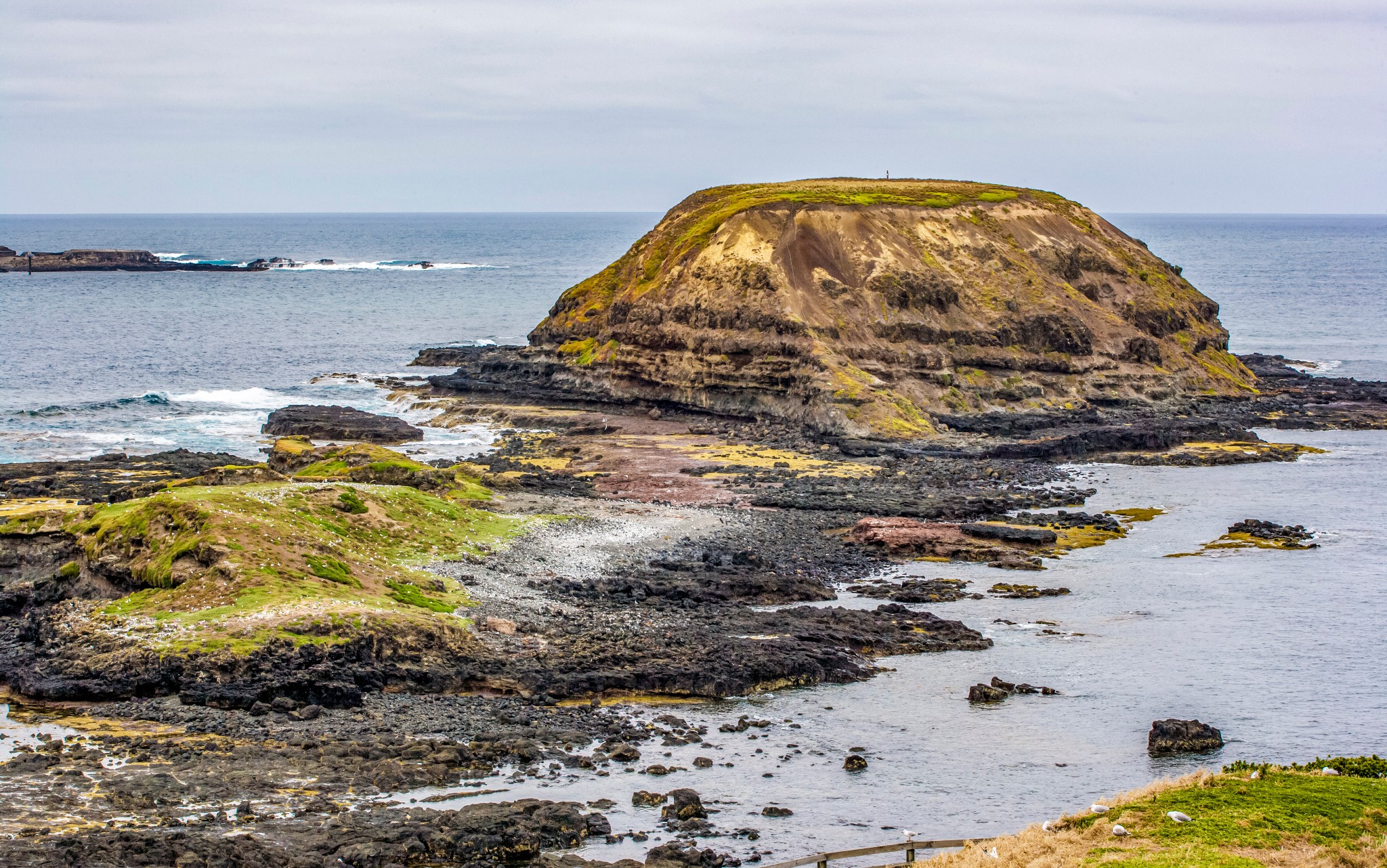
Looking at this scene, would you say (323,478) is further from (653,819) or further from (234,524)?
(653,819)

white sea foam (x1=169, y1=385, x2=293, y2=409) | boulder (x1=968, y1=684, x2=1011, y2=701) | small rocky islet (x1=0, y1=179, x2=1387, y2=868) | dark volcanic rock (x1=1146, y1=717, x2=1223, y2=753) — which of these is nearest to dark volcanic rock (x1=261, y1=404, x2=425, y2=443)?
small rocky islet (x1=0, y1=179, x2=1387, y2=868)

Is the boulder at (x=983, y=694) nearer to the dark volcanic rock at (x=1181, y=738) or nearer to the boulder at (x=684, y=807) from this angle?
the dark volcanic rock at (x=1181, y=738)

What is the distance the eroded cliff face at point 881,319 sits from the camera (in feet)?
311

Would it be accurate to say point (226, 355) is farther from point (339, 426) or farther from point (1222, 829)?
point (1222, 829)

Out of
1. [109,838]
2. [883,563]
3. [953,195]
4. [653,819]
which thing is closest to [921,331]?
[953,195]

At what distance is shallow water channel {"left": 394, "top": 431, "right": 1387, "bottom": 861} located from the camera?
112ft

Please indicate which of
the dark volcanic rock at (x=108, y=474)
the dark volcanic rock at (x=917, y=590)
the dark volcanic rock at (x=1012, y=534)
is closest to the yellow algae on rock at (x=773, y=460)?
the dark volcanic rock at (x=1012, y=534)

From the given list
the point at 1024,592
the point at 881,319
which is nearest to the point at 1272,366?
the point at 881,319

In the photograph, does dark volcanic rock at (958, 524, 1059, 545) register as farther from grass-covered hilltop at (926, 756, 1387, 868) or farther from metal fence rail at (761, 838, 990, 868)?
metal fence rail at (761, 838, 990, 868)

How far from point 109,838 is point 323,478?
3348 centimetres

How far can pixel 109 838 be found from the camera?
91.1 ft

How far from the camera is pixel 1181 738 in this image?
38.3 metres

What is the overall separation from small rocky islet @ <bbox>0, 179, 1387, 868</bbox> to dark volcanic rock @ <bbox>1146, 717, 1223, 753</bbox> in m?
0.26

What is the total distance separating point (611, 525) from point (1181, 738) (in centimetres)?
3006
